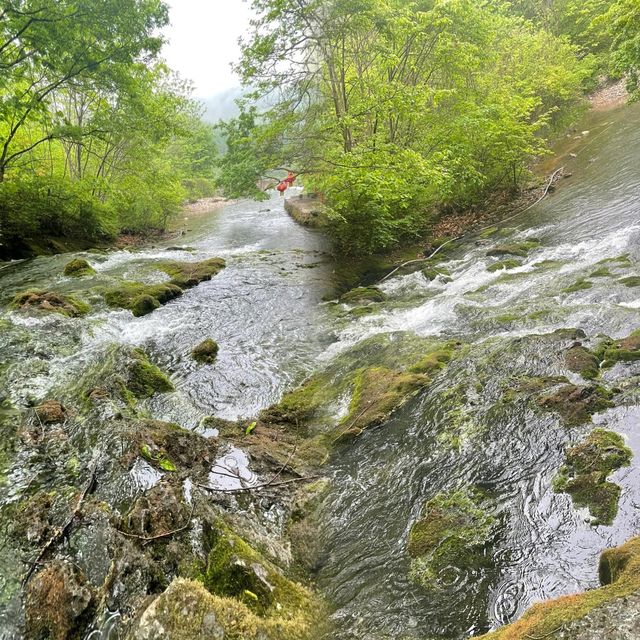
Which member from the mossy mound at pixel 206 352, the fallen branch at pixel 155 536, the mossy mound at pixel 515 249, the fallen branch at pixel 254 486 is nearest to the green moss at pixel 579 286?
the mossy mound at pixel 515 249

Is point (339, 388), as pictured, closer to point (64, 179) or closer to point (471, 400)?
point (471, 400)

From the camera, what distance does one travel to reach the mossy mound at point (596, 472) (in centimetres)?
342

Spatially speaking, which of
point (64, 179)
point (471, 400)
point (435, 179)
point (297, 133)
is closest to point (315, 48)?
point (297, 133)

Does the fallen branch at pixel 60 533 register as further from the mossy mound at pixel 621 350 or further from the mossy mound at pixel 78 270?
the mossy mound at pixel 78 270

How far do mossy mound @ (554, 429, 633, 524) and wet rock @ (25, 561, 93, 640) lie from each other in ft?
12.5

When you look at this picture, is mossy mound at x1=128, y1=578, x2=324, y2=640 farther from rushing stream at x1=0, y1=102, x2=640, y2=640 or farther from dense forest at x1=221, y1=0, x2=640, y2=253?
dense forest at x1=221, y1=0, x2=640, y2=253

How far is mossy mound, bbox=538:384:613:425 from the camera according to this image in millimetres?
4500

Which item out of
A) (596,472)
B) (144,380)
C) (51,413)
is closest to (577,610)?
(596,472)

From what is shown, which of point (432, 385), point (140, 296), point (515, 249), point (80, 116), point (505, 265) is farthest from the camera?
point (80, 116)

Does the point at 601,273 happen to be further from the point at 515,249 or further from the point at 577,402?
the point at 577,402

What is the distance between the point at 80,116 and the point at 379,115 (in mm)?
14263

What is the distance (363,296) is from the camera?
11.6 metres

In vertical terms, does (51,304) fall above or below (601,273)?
above

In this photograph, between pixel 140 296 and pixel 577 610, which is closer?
pixel 577 610
